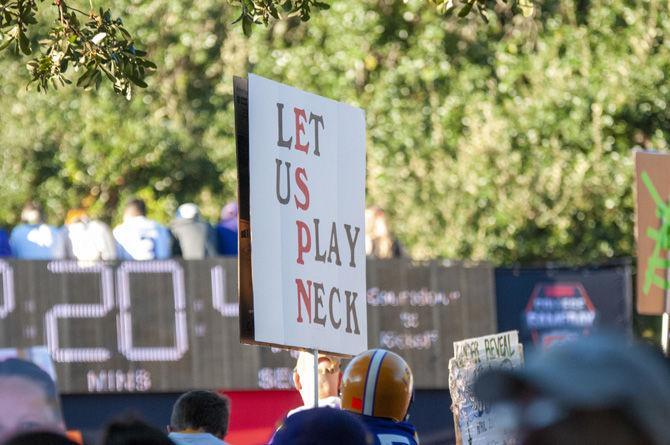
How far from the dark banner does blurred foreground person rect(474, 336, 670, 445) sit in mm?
10607

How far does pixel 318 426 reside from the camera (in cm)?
284

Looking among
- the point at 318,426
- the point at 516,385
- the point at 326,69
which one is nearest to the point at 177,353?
the point at 326,69

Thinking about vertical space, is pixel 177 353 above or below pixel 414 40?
below

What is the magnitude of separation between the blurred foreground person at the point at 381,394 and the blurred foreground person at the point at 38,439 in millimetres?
2486

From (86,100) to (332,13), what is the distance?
12.3 ft

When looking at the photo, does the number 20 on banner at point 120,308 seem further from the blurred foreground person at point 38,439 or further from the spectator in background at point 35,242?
the blurred foreground person at point 38,439

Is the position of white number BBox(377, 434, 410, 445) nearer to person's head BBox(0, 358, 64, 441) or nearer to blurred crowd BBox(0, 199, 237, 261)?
person's head BBox(0, 358, 64, 441)

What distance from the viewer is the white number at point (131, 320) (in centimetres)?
1199

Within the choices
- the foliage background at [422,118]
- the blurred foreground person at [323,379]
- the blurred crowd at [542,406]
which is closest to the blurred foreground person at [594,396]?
the blurred crowd at [542,406]

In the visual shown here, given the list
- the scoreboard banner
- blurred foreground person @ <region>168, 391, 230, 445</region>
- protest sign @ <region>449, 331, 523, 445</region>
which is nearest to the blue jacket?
protest sign @ <region>449, 331, 523, 445</region>

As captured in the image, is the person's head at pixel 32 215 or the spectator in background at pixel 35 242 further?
the person's head at pixel 32 215

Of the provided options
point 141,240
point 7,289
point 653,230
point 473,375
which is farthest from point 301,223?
point 141,240

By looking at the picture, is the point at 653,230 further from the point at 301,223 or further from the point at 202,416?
the point at 202,416

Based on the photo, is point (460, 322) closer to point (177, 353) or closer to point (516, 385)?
point (177, 353)
